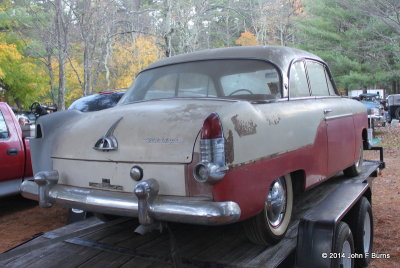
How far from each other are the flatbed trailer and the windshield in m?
1.07

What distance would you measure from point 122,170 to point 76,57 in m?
19.0

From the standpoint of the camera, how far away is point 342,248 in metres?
2.92

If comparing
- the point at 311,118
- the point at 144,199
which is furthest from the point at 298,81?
the point at 144,199

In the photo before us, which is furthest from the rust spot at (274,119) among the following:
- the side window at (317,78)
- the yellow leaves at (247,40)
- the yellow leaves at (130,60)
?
the yellow leaves at (247,40)

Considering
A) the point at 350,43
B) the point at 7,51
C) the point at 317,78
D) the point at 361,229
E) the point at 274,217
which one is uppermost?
the point at 350,43

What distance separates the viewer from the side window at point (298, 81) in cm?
370

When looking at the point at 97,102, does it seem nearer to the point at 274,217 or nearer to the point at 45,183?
the point at 45,183

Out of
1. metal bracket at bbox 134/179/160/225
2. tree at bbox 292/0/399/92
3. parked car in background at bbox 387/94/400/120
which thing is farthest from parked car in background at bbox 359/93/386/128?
metal bracket at bbox 134/179/160/225

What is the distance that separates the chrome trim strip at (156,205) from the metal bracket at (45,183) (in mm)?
25

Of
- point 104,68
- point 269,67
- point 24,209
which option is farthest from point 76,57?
point 269,67

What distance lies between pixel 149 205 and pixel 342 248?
1436 mm

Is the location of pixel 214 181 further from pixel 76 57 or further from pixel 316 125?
pixel 76 57

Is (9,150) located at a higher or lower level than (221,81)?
lower

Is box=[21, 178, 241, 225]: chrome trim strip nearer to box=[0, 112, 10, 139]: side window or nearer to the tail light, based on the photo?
the tail light
